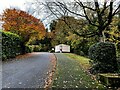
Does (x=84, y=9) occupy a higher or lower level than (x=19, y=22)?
lower

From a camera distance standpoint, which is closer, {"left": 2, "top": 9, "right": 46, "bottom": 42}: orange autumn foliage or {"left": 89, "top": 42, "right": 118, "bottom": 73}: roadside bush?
{"left": 89, "top": 42, "right": 118, "bottom": 73}: roadside bush

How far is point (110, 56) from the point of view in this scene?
12062 mm

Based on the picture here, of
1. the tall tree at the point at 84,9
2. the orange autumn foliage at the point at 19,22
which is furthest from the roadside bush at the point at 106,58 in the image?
the orange autumn foliage at the point at 19,22

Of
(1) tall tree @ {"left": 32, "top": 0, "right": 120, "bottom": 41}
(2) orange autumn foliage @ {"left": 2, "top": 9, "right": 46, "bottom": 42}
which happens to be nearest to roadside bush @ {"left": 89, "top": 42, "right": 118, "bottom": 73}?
(1) tall tree @ {"left": 32, "top": 0, "right": 120, "bottom": 41}

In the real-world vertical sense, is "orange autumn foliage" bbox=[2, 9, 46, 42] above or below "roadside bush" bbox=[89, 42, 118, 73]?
above

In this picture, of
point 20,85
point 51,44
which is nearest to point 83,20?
point 20,85

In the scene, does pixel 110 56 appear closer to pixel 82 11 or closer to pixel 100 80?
pixel 100 80

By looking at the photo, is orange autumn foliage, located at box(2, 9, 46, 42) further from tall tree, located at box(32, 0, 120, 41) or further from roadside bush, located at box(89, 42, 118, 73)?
roadside bush, located at box(89, 42, 118, 73)

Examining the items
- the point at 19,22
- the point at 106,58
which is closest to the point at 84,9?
the point at 106,58

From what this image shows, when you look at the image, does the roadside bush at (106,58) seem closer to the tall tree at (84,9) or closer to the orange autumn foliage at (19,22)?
the tall tree at (84,9)

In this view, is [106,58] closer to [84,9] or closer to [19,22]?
[84,9]

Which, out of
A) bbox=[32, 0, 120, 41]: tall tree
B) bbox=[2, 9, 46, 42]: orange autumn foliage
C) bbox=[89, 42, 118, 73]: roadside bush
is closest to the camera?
bbox=[89, 42, 118, 73]: roadside bush

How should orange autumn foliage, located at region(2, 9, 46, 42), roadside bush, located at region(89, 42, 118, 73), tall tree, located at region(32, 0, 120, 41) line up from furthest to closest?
1. orange autumn foliage, located at region(2, 9, 46, 42)
2. tall tree, located at region(32, 0, 120, 41)
3. roadside bush, located at region(89, 42, 118, 73)

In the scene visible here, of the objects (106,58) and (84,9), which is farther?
(84,9)
